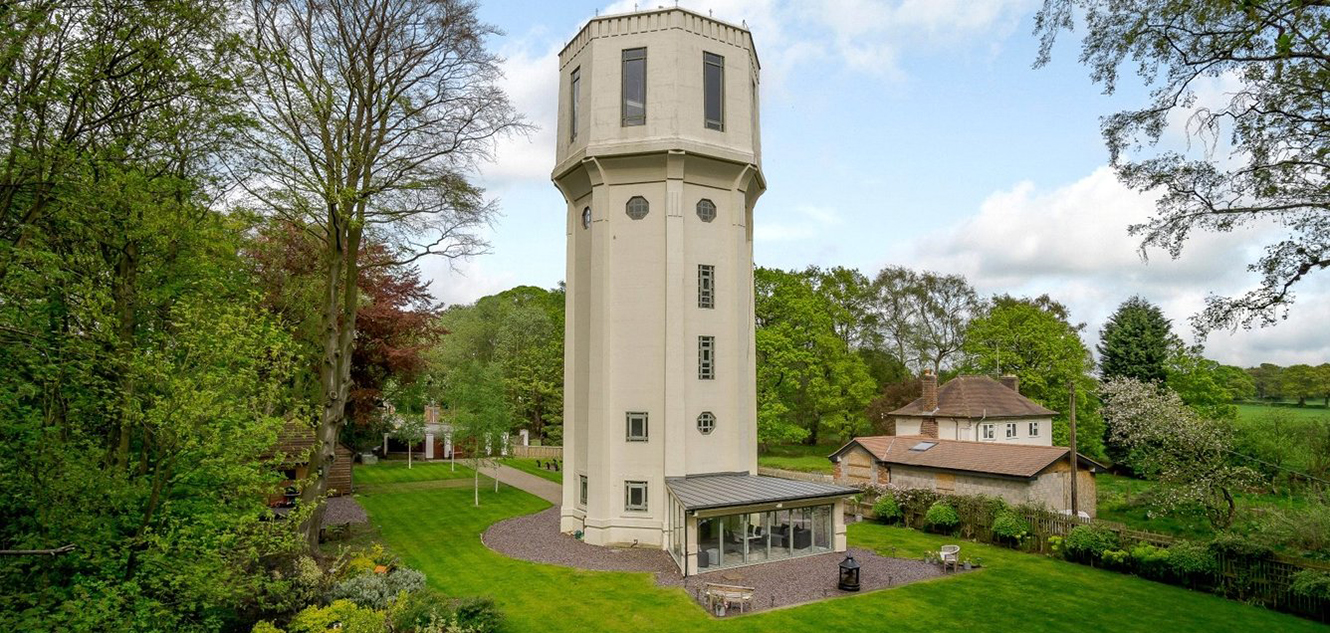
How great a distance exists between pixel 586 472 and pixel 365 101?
12.5 m

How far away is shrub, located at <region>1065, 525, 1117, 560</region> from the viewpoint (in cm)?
1806

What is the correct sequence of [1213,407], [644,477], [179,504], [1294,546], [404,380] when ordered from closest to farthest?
[179,504] → [1294,546] → [644,477] → [404,380] → [1213,407]

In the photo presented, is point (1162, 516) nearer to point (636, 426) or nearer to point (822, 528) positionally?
point (822, 528)

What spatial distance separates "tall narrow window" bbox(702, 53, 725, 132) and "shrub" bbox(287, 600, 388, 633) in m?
16.2

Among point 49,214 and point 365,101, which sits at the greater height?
point 365,101

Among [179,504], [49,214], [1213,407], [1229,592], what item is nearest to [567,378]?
[179,504]

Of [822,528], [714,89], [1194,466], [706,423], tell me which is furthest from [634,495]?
[1194,466]

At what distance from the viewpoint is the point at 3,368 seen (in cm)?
745

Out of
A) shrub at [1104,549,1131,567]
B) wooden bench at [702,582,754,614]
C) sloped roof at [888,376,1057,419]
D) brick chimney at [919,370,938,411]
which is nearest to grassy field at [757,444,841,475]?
sloped roof at [888,376,1057,419]

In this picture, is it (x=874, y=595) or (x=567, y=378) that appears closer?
(x=874, y=595)

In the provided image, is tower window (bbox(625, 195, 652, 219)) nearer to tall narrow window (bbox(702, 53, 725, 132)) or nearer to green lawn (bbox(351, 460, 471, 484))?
tall narrow window (bbox(702, 53, 725, 132))

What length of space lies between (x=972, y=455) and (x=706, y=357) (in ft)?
38.2

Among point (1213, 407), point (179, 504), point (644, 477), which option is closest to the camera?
point (179, 504)

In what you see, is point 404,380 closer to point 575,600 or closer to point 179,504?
point 575,600
